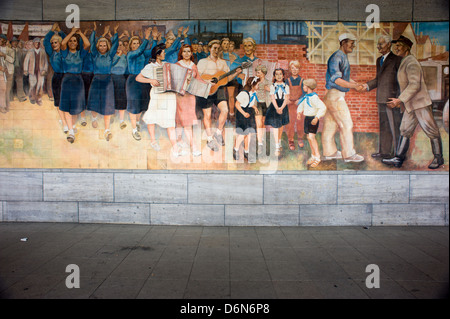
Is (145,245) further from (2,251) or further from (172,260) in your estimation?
(2,251)

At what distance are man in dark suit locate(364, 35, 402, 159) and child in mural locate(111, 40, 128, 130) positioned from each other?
643 cm

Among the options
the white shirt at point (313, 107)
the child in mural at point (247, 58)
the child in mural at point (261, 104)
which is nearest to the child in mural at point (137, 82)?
the child in mural at point (247, 58)

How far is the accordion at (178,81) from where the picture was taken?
292 inches

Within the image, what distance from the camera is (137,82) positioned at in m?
7.44

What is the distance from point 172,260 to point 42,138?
5222 mm

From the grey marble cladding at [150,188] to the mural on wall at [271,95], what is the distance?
30cm

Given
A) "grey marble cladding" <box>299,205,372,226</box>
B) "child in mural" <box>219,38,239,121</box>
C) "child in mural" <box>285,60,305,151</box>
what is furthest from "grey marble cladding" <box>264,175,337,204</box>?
"child in mural" <box>219,38,239,121</box>

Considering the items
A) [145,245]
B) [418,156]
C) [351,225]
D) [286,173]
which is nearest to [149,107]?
[145,245]

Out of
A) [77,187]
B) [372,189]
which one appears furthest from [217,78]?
[372,189]

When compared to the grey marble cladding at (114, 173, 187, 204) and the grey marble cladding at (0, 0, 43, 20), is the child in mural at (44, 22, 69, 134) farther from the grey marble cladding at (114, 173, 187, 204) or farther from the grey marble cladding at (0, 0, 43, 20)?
the grey marble cladding at (114, 173, 187, 204)

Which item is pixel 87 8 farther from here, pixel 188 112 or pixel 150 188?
pixel 150 188

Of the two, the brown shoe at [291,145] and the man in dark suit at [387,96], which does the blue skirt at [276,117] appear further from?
the man in dark suit at [387,96]

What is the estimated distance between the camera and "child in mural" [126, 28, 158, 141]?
7.39 meters

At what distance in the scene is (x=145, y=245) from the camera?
6012 millimetres
